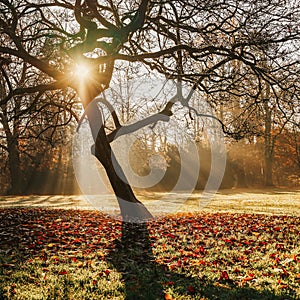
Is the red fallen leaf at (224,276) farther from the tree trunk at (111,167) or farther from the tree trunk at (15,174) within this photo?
the tree trunk at (15,174)

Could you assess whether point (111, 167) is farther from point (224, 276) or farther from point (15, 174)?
point (15, 174)

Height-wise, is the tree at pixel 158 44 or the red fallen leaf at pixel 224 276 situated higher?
the tree at pixel 158 44

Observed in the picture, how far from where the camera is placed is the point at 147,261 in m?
5.95

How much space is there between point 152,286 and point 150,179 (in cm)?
3240

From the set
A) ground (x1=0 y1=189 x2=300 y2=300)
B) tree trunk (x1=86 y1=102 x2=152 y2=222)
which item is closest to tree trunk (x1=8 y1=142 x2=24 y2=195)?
tree trunk (x1=86 y1=102 x2=152 y2=222)

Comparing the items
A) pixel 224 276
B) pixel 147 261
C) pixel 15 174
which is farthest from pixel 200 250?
pixel 15 174

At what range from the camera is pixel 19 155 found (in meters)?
32.1

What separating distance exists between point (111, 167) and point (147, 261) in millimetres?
5882

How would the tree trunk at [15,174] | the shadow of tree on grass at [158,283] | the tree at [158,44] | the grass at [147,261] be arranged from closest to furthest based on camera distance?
the shadow of tree on grass at [158,283]
the grass at [147,261]
the tree at [158,44]
the tree trunk at [15,174]

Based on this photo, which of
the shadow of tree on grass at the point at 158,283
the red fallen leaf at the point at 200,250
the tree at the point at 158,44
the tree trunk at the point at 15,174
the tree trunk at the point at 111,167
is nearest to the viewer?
the shadow of tree on grass at the point at 158,283

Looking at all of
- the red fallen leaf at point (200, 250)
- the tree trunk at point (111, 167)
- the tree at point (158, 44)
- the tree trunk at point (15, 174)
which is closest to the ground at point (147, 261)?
the red fallen leaf at point (200, 250)

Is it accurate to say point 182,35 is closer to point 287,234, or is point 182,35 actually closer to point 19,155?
point 287,234

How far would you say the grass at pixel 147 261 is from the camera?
4293 millimetres

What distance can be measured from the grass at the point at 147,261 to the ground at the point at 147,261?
0.04ft
